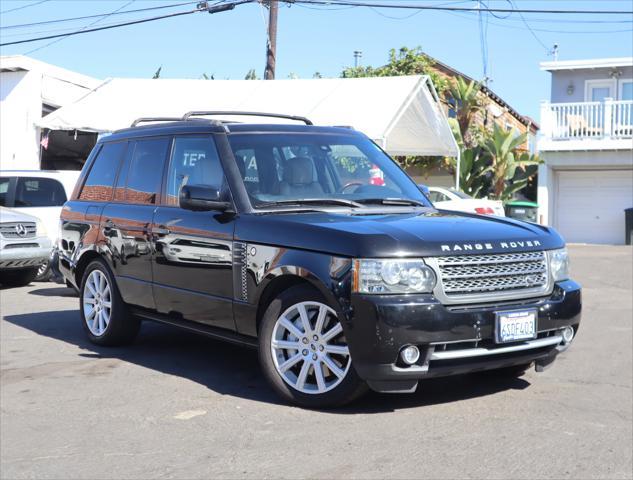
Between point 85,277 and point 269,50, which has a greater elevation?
point 269,50

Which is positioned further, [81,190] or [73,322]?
[73,322]

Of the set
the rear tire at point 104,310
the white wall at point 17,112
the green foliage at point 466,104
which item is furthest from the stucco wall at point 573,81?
the rear tire at point 104,310

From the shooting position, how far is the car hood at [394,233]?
5.31 metres

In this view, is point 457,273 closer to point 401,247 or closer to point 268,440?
point 401,247

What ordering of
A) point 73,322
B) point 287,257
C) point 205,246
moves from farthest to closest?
point 73,322 < point 205,246 < point 287,257

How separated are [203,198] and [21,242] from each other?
7436 millimetres

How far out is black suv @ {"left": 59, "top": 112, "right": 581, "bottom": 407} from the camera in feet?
17.3

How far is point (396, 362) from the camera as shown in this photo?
17.2 ft

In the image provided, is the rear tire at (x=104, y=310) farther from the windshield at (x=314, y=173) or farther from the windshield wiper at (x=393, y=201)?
the windshield wiper at (x=393, y=201)

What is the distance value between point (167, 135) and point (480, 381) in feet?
10.3

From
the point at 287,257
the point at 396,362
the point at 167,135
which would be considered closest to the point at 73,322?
the point at 167,135

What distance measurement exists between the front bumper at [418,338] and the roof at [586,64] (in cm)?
2587

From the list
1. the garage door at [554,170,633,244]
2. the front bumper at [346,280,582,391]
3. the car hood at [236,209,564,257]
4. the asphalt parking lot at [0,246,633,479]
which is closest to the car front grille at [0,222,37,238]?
the asphalt parking lot at [0,246,633,479]

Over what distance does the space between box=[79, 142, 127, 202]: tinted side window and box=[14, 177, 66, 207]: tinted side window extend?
568 centimetres
